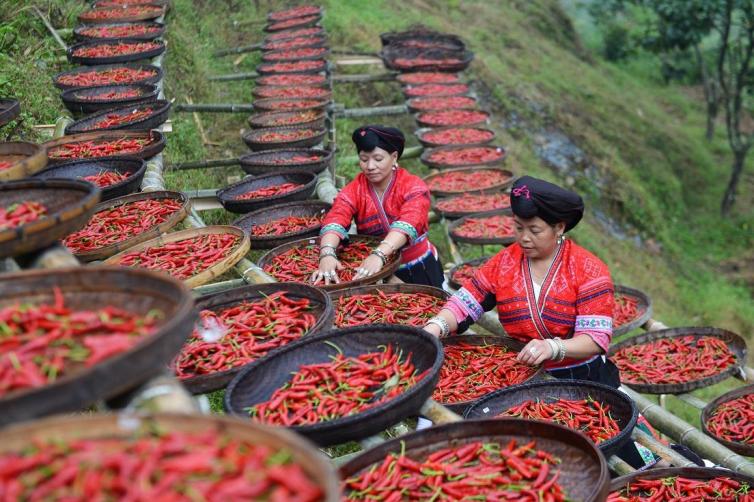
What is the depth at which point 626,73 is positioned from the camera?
97.2 feet

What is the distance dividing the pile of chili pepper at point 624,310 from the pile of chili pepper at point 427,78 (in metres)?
6.49

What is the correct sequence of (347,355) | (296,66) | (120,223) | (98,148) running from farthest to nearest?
(296,66), (98,148), (120,223), (347,355)

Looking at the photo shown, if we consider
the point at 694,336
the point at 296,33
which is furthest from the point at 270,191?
the point at 296,33

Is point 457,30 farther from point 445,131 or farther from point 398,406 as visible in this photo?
point 398,406

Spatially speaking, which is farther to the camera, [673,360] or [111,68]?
[111,68]

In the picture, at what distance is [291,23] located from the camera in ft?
50.9

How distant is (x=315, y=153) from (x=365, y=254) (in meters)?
2.44

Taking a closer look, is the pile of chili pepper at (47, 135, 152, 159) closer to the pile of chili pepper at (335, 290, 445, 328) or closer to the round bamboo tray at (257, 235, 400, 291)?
the round bamboo tray at (257, 235, 400, 291)

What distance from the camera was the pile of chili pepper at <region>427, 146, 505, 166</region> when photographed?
10062 mm

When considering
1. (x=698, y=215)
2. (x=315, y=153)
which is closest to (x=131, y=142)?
(x=315, y=153)

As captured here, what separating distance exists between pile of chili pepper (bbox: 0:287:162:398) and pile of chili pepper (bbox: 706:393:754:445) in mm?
4511

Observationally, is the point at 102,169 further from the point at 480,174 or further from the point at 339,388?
the point at 480,174

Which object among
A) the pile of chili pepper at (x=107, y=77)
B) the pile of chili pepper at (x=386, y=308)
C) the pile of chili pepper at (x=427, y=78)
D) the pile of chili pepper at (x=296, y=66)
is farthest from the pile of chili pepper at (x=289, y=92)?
the pile of chili pepper at (x=386, y=308)

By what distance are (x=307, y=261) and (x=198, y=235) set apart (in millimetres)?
845
